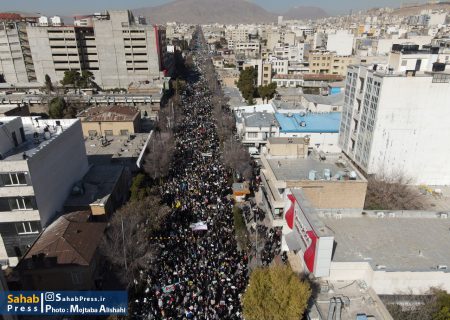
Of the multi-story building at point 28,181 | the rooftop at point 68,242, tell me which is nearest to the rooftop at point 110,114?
the multi-story building at point 28,181

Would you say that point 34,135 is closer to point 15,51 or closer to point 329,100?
point 329,100

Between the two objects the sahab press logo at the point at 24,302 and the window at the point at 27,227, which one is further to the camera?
the window at the point at 27,227

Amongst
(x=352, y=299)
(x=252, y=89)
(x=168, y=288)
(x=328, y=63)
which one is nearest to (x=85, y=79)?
(x=252, y=89)

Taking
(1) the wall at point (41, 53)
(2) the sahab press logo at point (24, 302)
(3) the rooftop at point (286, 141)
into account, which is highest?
(1) the wall at point (41, 53)

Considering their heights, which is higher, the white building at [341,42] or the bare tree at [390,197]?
the white building at [341,42]

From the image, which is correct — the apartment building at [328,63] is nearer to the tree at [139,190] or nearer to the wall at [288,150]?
the wall at [288,150]

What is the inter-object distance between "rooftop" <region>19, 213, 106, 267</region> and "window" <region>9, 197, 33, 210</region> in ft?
5.69

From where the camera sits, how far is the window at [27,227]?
1995 cm

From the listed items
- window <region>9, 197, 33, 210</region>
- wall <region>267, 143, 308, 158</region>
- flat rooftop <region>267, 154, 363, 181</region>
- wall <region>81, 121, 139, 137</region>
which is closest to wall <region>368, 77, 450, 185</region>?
flat rooftop <region>267, 154, 363, 181</region>

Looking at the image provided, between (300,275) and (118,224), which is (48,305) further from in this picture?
(300,275)

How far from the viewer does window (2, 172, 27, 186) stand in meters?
18.8

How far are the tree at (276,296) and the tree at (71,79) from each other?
61.9m

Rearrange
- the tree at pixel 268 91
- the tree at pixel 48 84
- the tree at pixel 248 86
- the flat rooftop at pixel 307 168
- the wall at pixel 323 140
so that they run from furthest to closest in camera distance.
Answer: the tree at pixel 48 84 < the tree at pixel 248 86 < the tree at pixel 268 91 < the wall at pixel 323 140 < the flat rooftop at pixel 307 168

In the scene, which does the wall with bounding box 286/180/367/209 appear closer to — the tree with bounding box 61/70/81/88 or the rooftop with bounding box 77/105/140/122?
the rooftop with bounding box 77/105/140/122
